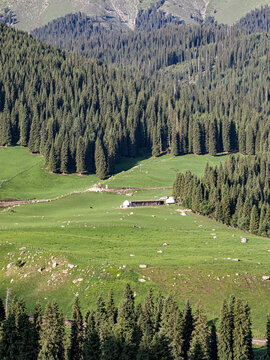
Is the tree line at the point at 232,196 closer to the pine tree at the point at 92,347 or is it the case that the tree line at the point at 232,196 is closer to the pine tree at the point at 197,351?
the pine tree at the point at 197,351

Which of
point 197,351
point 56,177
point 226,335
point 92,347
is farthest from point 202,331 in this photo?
point 56,177

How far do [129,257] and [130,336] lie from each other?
23.3 metres

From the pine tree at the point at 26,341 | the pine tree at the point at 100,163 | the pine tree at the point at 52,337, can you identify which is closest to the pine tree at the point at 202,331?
the pine tree at the point at 52,337

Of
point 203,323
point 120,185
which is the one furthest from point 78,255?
point 120,185

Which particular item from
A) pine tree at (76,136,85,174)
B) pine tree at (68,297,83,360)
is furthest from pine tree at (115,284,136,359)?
pine tree at (76,136,85,174)

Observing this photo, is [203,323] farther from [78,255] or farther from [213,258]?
[78,255]

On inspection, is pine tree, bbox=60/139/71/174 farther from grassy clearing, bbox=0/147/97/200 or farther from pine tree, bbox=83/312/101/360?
pine tree, bbox=83/312/101/360

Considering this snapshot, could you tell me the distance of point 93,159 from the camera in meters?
187

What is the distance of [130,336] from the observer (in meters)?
51.8

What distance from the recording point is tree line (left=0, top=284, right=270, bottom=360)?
51094mm

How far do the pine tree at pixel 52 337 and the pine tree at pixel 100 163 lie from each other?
12238cm

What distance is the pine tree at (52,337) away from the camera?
51594mm

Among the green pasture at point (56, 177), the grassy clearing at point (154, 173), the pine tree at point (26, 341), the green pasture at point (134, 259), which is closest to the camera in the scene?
the pine tree at point (26, 341)

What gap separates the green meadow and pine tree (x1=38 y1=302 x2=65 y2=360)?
10.7 m
